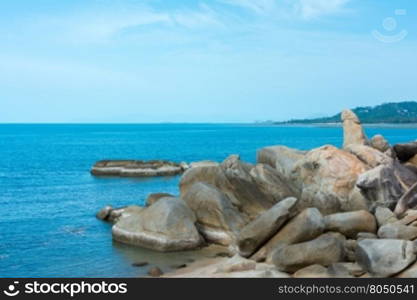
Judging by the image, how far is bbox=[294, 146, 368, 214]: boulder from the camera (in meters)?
31.1

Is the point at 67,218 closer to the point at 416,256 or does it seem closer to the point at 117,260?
the point at 117,260

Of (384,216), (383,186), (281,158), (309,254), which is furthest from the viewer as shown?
(281,158)

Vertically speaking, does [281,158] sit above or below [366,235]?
above

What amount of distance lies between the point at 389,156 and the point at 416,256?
1536 cm

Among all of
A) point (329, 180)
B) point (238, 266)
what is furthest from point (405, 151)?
point (238, 266)

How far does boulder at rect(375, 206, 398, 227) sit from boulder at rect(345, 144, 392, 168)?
7.13m

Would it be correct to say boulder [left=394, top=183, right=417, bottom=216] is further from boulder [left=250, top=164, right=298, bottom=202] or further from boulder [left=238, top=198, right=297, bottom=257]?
boulder [left=250, top=164, right=298, bottom=202]

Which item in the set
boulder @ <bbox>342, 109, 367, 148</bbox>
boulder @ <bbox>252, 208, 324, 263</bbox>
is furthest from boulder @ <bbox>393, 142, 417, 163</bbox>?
boulder @ <bbox>252, 208, 324, 263</bbox>

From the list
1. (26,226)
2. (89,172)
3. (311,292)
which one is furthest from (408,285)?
(89,172)

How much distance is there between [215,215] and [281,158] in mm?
9092

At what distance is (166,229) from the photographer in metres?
29.8

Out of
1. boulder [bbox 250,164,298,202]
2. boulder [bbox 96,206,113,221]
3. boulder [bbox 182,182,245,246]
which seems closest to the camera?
boulder [bbox 182,182,245,246]

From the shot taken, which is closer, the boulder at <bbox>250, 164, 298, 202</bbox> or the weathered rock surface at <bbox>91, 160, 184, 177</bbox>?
the boulder at <bbox>250, 164, 298, 202</bbox>

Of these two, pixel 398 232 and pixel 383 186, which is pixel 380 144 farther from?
pixel 398 232
